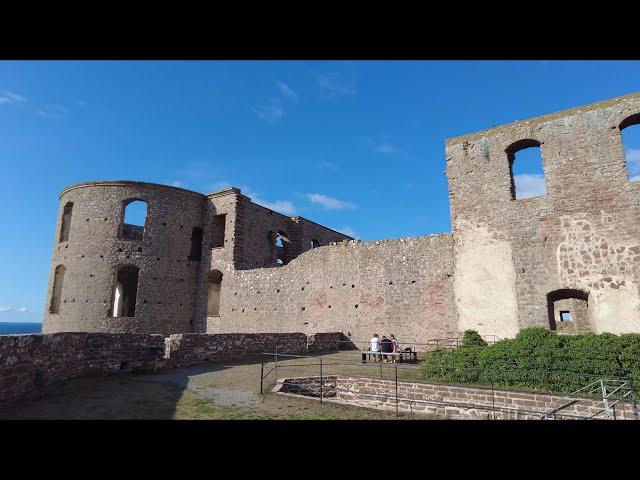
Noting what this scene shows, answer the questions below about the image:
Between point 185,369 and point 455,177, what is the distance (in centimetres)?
1114

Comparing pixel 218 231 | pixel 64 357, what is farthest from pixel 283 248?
pixel 64 357

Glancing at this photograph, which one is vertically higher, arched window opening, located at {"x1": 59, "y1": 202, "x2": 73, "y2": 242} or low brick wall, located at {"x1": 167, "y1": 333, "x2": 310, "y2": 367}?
arched window opening, located at {"x1": 59, "y1": 202, "x2": 73, "y2": 242}

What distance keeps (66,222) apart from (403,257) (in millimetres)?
18779

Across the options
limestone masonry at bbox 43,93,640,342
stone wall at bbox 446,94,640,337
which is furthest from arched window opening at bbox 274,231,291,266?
stone wall at bbox 446,94,640,337

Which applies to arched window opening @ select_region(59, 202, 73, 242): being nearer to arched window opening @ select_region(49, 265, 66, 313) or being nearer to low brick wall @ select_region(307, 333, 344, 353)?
arched window opening @ select_region(49, 265, 66, 313)

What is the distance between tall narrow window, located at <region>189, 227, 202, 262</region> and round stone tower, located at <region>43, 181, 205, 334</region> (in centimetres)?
36

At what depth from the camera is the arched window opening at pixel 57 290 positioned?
21133mm

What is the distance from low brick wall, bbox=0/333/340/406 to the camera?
7.00 m

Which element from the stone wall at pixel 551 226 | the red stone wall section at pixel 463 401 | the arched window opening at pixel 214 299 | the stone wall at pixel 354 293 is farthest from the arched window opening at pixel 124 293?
the stone wall at pixel 551 226

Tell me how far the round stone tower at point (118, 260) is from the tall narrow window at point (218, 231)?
35.7 inches

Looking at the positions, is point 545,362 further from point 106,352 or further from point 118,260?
point 118,260

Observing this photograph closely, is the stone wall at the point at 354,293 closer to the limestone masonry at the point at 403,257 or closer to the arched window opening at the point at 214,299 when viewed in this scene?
the limestone masonry at the point at 403,257

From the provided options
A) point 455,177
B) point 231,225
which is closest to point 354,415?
point 455,177
